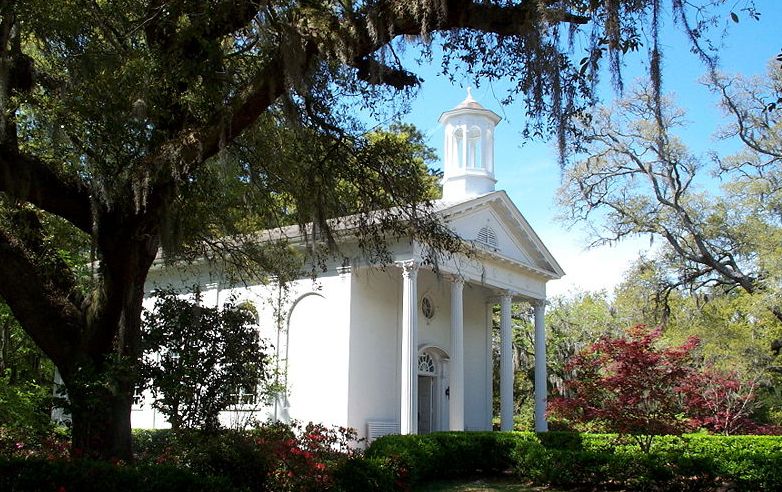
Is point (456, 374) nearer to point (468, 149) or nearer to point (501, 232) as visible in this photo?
point (501, 232)

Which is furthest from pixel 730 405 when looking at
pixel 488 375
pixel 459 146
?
pixel 459 146

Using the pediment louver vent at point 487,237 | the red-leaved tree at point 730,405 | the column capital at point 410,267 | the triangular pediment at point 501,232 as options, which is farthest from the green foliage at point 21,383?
the red-leaved tree at point 730,405

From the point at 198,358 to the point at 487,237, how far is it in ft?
45.2

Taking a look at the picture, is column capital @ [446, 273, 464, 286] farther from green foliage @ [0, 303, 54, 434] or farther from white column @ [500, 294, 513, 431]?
green foliage @ [0, 303, 54, 434]

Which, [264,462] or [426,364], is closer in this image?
[264,462]

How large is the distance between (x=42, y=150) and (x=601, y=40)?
24.5ft

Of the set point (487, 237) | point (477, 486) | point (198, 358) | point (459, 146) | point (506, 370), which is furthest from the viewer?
point (459, 146)

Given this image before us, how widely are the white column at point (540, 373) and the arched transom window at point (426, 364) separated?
11.3 ft

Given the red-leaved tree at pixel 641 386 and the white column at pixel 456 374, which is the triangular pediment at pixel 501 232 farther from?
the red-leaved tree at pixel 641 386

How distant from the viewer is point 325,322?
19828mm

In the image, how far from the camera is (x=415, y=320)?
18.5m

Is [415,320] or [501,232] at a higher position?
[501,232]

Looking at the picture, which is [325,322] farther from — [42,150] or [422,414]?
[42,150]

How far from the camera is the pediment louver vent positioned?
72.4 feet
